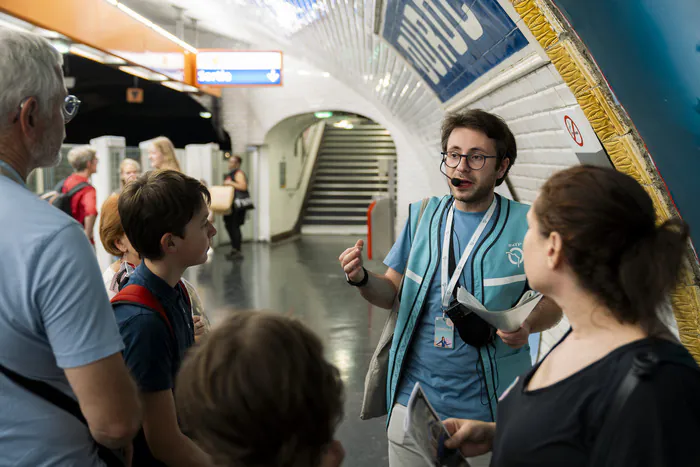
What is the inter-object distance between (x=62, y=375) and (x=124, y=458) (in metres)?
0.26

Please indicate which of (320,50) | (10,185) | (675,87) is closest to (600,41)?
(675,87)

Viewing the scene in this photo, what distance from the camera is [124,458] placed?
4.56ft

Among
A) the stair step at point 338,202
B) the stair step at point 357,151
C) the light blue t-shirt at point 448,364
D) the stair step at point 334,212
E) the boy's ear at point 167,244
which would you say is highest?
the boy's ear at point 167,244

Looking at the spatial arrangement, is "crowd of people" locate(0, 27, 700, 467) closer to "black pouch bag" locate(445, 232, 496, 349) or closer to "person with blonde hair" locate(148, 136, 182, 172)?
"black pouch bag" locate(445, 232, 496, 349)

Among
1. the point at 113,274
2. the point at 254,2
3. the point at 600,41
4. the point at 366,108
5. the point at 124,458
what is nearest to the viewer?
the point at 124,458

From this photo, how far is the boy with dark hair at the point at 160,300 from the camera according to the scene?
4.94 ft

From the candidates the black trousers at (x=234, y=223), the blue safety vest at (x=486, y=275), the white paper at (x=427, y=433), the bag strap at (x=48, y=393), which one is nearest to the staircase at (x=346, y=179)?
the black trousers at (x=234, y=223)

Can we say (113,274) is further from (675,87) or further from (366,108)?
(366,108)

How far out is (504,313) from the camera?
170 centimetres

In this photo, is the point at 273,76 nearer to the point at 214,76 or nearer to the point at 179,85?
the point at 214,76

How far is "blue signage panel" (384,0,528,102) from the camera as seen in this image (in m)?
2.52

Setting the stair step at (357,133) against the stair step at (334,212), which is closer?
the stair step at (334,212)

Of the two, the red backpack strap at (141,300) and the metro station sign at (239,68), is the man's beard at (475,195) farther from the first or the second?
the metro station sign at (239,68)

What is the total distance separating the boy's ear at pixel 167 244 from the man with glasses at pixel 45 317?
43 centimetres
